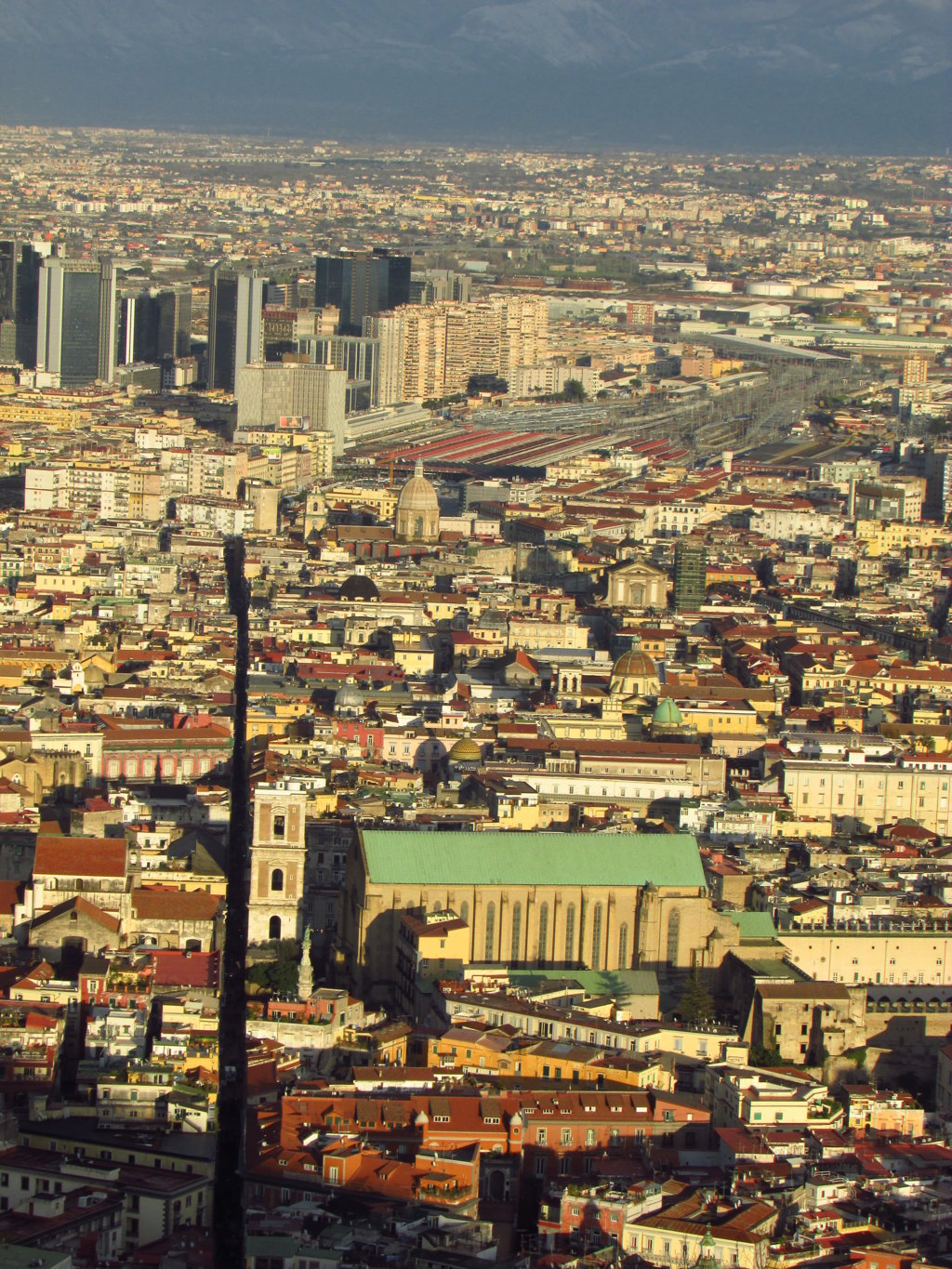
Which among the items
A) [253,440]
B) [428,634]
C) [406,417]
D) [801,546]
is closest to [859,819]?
[428,634]

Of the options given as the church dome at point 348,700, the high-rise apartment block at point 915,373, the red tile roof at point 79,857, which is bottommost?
the red tile roof at point 79,857

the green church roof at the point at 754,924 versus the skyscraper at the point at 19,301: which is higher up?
the skyscraper at the point at 19,301

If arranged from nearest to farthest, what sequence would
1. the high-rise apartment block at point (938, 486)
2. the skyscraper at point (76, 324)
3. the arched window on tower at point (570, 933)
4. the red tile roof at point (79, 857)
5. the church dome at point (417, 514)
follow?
1. the red tile roof at point (79, 857)
2. the arched window on tower at point (570, 933)
3. the church dome at point (417, 514)
4. the high-rise apartment block at point (938, 486)
5. the skyscraper at point (76, 324)

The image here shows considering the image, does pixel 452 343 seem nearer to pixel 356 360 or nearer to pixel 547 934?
pixel 356 360

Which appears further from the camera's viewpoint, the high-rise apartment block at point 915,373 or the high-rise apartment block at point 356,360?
the high-rise apartment block at point 915,373

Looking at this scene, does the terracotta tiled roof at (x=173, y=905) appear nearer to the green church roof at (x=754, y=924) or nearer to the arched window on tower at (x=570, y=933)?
the arched window on tower at (x=570, y=933)

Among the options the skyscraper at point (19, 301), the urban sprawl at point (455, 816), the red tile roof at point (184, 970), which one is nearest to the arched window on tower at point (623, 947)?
the urban sprawl at point (455, 816)
